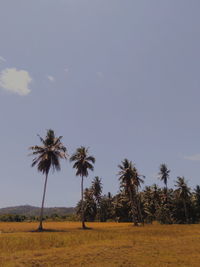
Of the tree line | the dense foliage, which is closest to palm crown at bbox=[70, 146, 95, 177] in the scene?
the tree line

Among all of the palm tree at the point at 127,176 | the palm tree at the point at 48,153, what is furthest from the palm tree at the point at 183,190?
the palm tree at the point at 48,153

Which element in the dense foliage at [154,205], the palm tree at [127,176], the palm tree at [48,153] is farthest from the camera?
the dense foliage at [154,205]

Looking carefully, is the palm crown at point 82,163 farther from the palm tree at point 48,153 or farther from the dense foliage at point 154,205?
the dense foliage at point 154,205

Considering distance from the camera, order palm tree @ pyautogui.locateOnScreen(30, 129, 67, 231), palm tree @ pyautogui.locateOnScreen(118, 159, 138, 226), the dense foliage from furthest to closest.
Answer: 1. the dense foliage
2. palm tree @ pyautogui.locateOnScreen(118, 159, 138, 226)
3. palm tree @ pyautogui.locateOnScreen(30, 129, 67, 231)

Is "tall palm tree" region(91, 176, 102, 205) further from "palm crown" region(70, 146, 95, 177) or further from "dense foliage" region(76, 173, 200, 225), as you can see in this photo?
"palm crown" region(70, 146, 95, 177)

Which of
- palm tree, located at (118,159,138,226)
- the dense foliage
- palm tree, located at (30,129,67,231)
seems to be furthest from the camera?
the dense foliage

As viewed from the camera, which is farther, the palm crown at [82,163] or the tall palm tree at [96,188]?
the tall palm tree at [96,188]

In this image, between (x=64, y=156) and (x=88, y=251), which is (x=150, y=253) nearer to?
(x=88, y=251)

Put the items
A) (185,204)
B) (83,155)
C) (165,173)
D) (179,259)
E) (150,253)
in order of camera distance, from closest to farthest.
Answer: (179,259), (150,253), (83,155), (185,204), (165,173)

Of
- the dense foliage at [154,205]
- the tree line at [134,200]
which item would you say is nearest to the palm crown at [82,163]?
the tree line at [134,200]

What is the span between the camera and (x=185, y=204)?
236 feet

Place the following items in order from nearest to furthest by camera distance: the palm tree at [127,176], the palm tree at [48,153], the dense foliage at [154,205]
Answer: the palm tree at [48,153]
the palm tree at [127,176]
the dense foliage at [154,205]

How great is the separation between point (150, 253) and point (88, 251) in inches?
181

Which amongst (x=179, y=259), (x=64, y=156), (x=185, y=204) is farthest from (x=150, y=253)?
(x=185, y=204)
